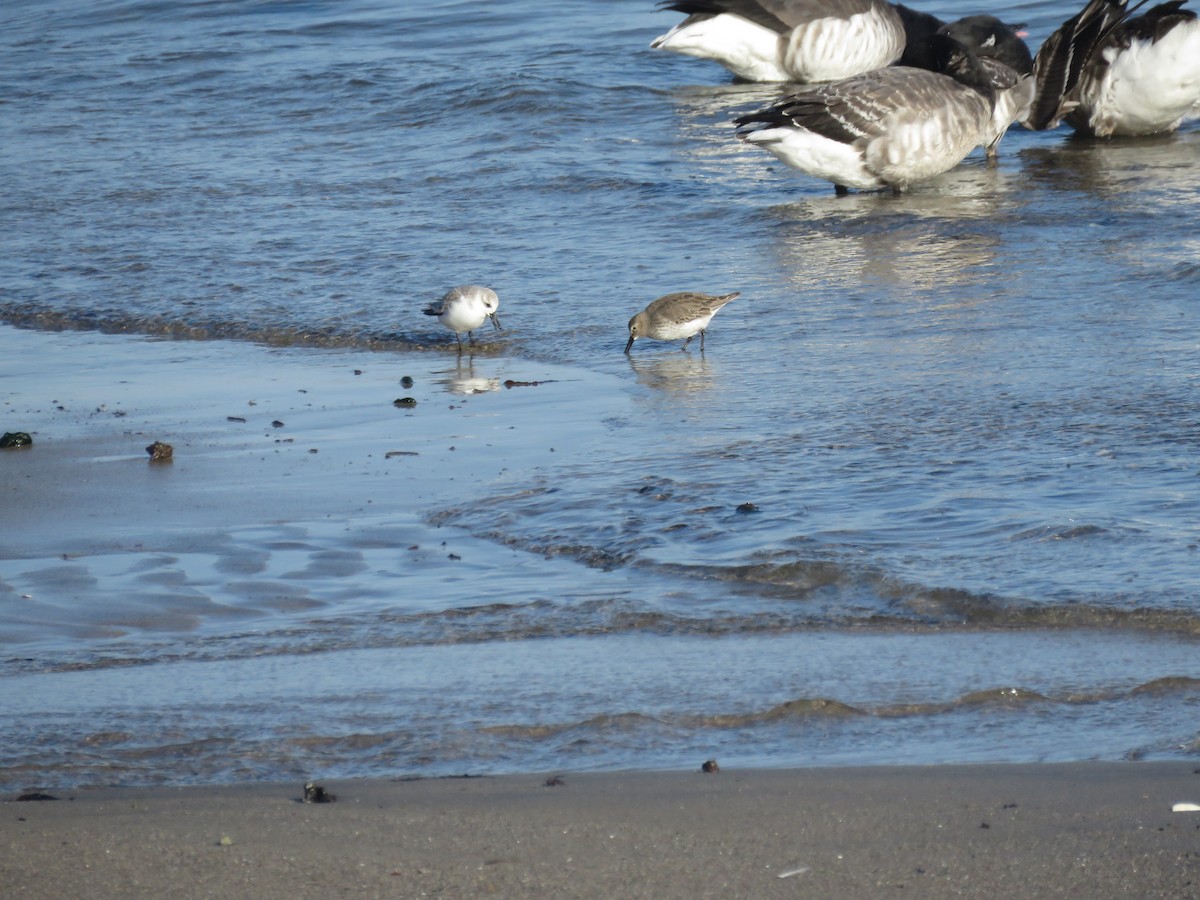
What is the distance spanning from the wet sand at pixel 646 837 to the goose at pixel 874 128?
7633 millimetres

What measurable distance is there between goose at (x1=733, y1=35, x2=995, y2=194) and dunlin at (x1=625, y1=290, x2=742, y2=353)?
10.4 ft

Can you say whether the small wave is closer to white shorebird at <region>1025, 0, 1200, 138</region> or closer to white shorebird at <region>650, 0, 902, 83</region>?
white shorebird at <region>1025, 0, 1200, 138</region>

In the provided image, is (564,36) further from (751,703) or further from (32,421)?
(751,703)

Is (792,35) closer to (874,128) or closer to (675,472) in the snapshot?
(874,128)

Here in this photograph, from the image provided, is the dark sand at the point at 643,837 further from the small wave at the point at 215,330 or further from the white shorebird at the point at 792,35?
the white shorebird at the point at 792,35

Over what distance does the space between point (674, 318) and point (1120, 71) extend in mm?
6662

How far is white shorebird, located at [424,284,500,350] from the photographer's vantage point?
7.50 meters

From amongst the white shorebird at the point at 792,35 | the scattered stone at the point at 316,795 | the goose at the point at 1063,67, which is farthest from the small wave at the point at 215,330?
the white shorebird at the point at 792,35

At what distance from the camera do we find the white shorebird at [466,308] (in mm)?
7500

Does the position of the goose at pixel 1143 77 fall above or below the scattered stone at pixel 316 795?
above

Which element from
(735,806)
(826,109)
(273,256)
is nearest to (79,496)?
(735,806)

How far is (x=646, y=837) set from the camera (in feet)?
9.70

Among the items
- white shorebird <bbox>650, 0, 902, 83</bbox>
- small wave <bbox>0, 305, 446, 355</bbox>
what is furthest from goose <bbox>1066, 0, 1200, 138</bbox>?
small wave <bbox>0, 305, 446, 355</bbox>

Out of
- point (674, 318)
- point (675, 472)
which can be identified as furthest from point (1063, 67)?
point (675, 472)
